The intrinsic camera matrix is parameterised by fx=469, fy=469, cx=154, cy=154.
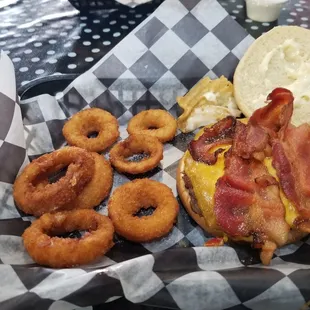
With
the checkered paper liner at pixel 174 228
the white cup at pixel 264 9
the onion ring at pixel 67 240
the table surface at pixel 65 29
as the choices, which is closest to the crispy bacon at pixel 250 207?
the checkered paper liner at pixel 174 228

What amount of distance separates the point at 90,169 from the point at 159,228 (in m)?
0.44

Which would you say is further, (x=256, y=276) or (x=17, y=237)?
(x=17, y=237)

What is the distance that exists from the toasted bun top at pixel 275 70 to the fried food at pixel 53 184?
0.94m

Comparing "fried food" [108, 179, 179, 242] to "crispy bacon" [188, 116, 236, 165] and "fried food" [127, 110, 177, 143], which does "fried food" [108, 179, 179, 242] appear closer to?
"crispy bacon" [188, 116, 236, 165]

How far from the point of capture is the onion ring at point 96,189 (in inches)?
82.0

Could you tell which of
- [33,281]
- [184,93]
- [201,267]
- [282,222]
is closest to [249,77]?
[184,93]

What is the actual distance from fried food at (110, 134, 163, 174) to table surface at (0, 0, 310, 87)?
710 mm

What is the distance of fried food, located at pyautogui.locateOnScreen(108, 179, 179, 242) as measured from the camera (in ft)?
6.31

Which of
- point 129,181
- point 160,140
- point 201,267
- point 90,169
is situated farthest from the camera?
point 160,140

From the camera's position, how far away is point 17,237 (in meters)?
1.90

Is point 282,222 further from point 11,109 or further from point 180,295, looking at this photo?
point 11,109

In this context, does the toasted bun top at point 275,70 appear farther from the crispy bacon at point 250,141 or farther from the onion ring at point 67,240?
the onion ring at point 67,240

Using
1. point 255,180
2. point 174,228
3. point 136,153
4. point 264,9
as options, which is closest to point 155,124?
point 136,153

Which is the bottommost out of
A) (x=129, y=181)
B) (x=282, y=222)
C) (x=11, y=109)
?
(x=129, y=181)
